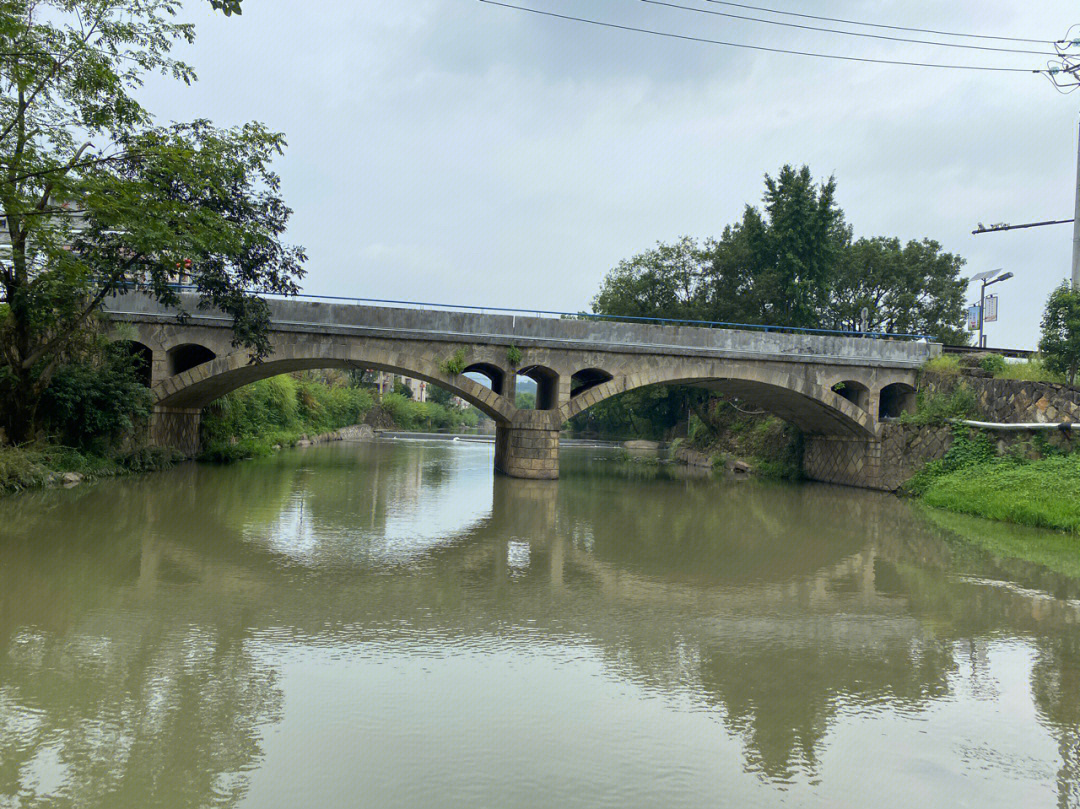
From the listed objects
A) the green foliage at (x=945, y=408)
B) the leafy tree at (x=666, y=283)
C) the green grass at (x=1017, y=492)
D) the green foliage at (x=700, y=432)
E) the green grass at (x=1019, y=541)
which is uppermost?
the leafy tree at (x=666, y=283)

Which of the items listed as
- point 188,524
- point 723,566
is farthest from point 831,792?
point 188,524

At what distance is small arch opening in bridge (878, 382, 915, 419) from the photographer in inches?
994

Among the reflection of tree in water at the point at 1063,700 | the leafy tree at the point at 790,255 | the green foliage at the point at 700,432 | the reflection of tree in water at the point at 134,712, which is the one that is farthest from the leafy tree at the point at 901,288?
the reflection of tree in water at the point at 134,712

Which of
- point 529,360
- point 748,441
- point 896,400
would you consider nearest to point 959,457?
point 896,400

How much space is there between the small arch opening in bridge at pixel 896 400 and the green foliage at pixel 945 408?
104 cm

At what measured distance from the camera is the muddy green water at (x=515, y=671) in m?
4.21

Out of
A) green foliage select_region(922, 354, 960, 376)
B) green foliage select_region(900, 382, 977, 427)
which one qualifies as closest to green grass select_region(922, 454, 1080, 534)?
green foliage select_region(900, 382, 977, 427)

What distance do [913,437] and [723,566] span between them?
49.3 ft

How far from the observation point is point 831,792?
167 inches

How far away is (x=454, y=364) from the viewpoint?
22.2 m

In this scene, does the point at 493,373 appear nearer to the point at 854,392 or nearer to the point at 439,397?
the point at 854,392

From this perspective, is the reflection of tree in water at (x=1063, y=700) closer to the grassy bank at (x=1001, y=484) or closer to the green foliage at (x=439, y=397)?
the grassy bank at (x=1001, y=484)

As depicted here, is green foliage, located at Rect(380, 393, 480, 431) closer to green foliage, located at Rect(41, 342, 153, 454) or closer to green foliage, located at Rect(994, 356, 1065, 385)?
green foliage, located at Rect(41, 342, 153, 454)

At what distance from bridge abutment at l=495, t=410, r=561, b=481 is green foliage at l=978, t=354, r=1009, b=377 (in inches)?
473
